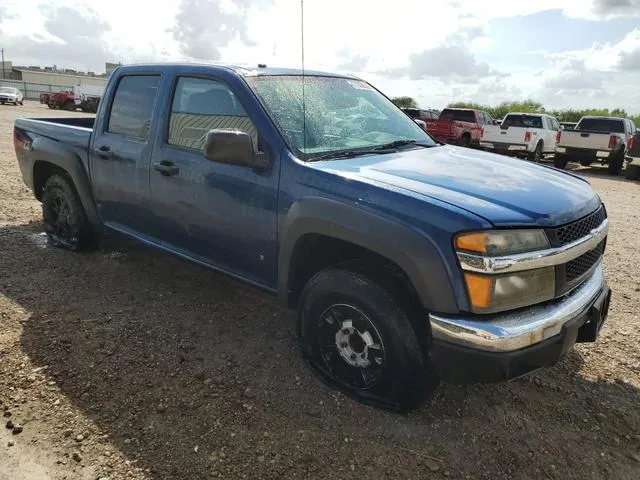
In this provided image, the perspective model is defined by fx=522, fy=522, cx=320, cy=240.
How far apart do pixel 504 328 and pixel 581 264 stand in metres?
0.77

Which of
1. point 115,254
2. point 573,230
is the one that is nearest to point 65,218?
point 115,254

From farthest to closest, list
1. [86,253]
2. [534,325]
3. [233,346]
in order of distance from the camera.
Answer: [86,253]
[233,346]
[534,325]

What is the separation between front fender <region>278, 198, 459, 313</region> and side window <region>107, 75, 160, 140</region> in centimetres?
170

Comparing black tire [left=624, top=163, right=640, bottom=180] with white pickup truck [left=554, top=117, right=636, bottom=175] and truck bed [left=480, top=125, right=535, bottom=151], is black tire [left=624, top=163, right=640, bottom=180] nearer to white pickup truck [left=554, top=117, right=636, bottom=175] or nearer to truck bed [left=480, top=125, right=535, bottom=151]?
white pickup truck [left=554, top=117, right=636, bottom=175]

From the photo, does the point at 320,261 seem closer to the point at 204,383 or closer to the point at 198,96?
the point at 204,383

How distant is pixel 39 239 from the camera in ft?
17.7

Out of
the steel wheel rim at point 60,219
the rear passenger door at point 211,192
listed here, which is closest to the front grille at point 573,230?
the rear passenger door at point 211,192

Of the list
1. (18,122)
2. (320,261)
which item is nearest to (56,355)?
(320,261)

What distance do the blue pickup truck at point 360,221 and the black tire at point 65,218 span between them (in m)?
0.73

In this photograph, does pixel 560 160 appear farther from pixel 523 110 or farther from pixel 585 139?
pixel 523 110

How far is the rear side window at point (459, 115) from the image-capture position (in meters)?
19.0

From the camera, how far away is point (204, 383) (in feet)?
9.87

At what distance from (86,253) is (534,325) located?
4156 millimetres

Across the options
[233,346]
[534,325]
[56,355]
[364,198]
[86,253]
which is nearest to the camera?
[534,325]
